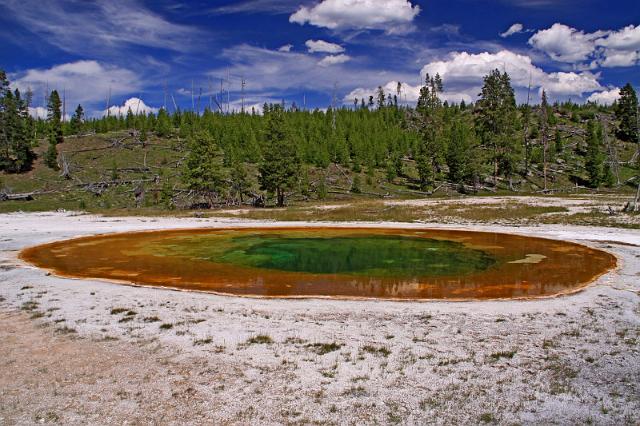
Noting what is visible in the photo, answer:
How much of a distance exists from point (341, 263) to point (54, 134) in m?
82.4

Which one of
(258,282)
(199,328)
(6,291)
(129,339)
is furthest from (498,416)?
(6,291)

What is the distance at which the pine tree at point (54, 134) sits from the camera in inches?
2852

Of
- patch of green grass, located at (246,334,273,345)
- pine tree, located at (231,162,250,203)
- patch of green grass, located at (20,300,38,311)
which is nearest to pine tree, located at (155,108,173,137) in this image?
pine tree, located at (231,162,250,203)

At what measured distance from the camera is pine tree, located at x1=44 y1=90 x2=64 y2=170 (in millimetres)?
72438

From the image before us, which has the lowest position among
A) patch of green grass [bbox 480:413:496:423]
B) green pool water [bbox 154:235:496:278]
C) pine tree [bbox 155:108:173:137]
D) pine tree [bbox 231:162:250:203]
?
green pool water [bbox 154:235:496:278]

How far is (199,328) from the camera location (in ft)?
37.4

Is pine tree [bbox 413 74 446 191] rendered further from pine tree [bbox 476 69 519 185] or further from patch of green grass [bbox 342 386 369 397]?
patch of green grass [bbox 342 386 369 397]

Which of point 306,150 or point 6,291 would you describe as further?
point 306,150

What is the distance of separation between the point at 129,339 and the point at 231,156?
2741 inches

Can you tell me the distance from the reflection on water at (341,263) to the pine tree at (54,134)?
49.5 meters

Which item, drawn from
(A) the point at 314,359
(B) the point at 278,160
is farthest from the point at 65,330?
(B) the point at 278,160

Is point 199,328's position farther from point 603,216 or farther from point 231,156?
point 231,156

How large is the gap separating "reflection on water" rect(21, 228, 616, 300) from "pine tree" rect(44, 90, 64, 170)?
162ft

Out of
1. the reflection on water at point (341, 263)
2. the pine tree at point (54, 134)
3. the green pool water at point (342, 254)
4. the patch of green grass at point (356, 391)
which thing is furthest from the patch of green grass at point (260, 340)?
the pine tree at point (54, 134)
